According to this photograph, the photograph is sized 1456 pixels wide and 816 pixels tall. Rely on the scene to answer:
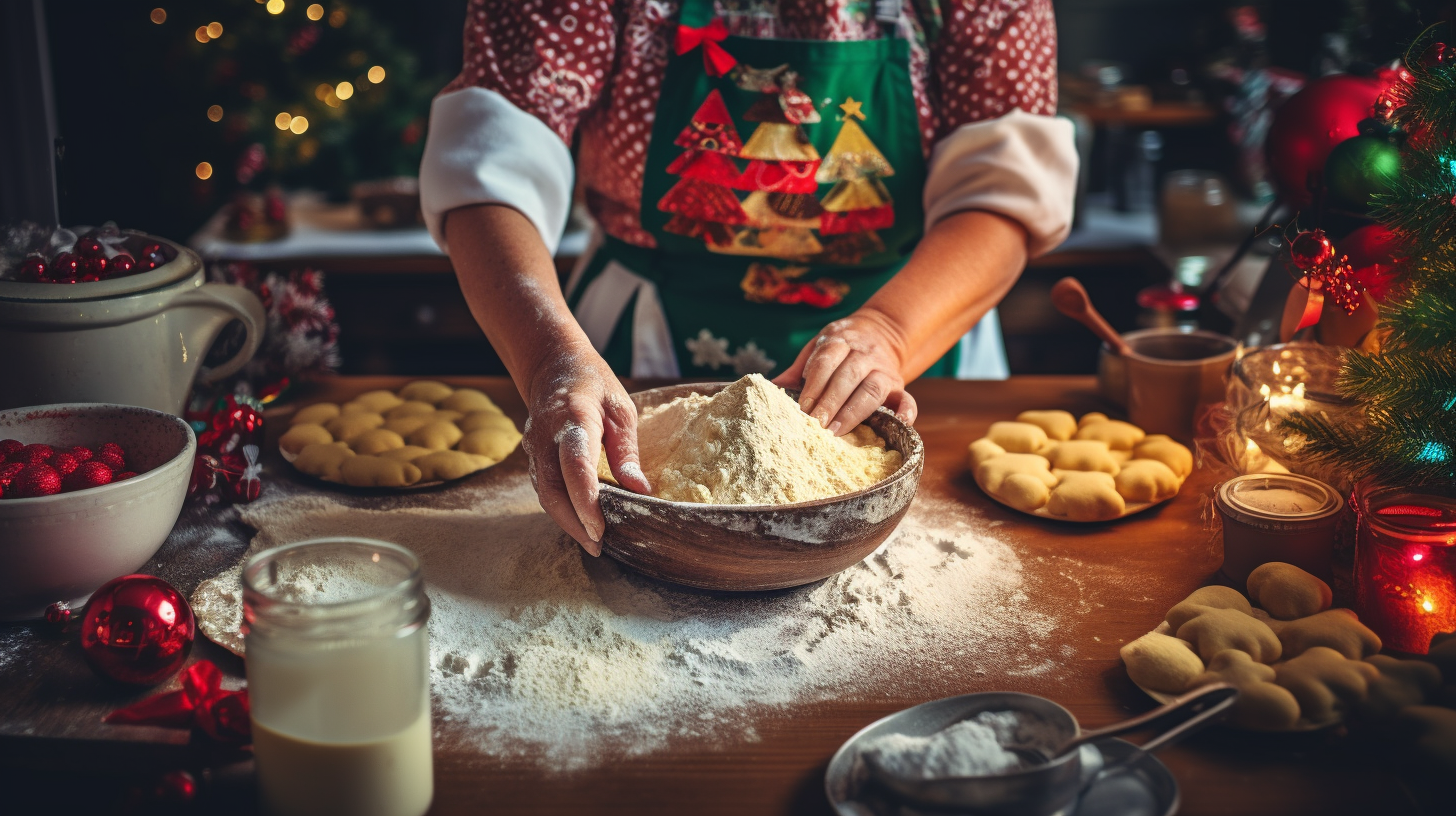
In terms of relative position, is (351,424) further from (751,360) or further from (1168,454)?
(1168,454)

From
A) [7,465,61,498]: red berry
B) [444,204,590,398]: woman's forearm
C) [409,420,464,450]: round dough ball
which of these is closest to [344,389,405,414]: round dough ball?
[409,420,464,450]: round dough ball

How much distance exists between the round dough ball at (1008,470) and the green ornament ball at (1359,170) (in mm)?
393

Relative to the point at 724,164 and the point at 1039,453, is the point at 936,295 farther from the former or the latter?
the point at 724,164

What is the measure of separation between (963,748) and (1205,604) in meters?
0.33

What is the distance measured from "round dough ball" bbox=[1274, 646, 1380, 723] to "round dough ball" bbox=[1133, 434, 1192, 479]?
42cm

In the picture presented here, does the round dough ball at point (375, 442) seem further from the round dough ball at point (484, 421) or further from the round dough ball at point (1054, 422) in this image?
the round dough ball at point (1054, 422)

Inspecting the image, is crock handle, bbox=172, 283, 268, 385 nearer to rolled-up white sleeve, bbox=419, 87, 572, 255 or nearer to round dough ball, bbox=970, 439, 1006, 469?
rolled-up white sleeve, bbox=419, 87, 572, 255

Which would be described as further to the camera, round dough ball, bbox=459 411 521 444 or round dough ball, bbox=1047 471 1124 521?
round dough ball, bbox=459 411 521 444

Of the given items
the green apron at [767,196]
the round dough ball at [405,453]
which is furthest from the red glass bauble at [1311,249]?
the round dough ball at [405,453]

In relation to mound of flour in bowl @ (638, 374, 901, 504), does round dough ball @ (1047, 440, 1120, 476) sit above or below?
below

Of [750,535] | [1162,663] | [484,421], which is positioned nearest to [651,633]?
[750,535]

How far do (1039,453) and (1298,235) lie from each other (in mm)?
374

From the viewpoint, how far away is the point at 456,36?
12.1ft

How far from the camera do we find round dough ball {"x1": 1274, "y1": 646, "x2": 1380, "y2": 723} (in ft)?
2.52
